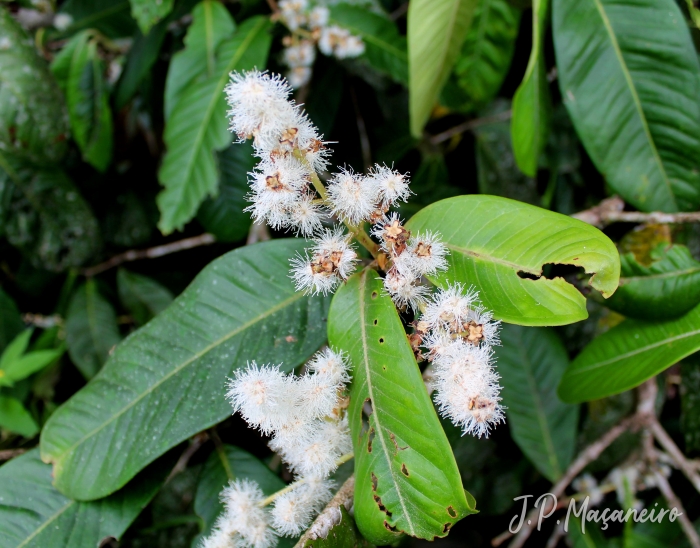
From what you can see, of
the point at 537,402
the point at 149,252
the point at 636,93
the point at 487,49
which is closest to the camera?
the point at 636,93

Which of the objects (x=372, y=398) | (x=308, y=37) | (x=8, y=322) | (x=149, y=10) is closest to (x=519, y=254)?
(x=372, y=398)

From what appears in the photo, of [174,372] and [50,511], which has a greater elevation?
[174,372]

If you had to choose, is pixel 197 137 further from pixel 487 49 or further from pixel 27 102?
pixel 487 49

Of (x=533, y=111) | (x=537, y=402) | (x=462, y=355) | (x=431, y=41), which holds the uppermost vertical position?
(x=431, y=41)

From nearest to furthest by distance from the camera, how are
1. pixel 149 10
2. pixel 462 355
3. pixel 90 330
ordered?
1. pixel 462 355
2. pixel 149 10
3. pixel 90 330

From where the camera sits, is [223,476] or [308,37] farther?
[308,37]

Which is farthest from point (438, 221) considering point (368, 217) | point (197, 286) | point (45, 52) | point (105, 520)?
point (45, 52)
